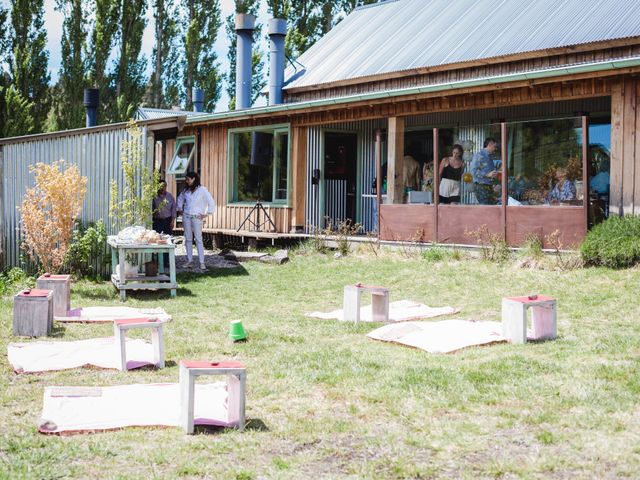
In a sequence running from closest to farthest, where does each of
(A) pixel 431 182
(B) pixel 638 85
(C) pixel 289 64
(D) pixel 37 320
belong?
(D) pixel 37 320, (B) pixel 638 85, (A) pixel 431 182, (C) pixel 289 64

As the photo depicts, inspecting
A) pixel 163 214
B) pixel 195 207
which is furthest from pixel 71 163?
pixel 195 207

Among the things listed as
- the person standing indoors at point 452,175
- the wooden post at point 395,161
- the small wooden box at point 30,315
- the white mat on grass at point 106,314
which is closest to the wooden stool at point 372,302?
the white mat on grass at point 106,314

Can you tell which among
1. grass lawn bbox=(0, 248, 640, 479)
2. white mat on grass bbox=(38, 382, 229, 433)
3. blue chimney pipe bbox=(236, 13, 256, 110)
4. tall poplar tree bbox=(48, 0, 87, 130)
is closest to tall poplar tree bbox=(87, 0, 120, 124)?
tall poplar tree bbox=(48, 0, 87, 130)

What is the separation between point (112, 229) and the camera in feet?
43.2

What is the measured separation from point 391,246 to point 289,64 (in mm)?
8516

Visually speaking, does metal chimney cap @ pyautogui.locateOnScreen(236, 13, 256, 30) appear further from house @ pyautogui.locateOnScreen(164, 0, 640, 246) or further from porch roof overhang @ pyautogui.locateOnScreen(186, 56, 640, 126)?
porch roof overhang @ pyautogui.locateOnScreen(186, 56, 640, 126)

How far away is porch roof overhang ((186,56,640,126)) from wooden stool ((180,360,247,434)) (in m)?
8.48

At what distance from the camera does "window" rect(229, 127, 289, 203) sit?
58.4 feet

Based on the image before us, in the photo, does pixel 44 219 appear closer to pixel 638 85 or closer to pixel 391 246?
pixel 391 246

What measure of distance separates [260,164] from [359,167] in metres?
2.26

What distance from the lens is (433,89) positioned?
1379 centimetres

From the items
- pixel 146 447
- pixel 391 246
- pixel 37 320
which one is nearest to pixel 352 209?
pixel 391 246

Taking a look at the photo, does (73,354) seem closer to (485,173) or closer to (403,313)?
(403,313)

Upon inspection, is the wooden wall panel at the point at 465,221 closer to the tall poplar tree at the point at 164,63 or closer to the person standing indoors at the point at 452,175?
the person standing indoors at the point at 452,175
